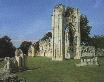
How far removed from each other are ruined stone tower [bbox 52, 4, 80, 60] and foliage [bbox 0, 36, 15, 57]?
16.0m

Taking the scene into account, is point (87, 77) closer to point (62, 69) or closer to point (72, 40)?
point (62, 69)

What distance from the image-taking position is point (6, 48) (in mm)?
73062

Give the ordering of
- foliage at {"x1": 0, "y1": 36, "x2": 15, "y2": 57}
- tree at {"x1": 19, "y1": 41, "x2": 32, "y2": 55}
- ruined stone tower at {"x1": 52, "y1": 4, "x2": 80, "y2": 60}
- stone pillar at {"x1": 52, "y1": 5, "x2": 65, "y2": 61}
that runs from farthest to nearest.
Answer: tree at {"x1": 19, "y1": 41, "x2": 32, "y2": 55} < foliage at {"x1": 0, "y1": 36, "x2": 15, "y2": 57} < ruined stone tower at {"x1": 52, "y1": 4, "x2": 80, "y2": 60} < stone pillar at {"x1": 52, "y1": 5, "x2": 65, "y2": 61}

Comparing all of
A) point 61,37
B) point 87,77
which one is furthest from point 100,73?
point 61,37

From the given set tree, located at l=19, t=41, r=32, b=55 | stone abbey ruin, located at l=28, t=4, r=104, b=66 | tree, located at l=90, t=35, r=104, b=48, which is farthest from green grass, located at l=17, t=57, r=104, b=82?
tree, located at l=19, t=41, r=32, b=55

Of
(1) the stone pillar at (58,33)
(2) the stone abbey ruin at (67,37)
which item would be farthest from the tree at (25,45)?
(1) the stone pillar at (58,33)

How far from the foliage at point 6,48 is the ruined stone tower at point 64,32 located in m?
16.0

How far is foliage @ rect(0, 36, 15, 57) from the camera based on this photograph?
70.8 metres

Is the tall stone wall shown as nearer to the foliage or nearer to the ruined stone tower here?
the foliage

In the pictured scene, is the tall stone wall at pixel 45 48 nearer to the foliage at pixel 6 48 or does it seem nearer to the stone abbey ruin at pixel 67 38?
the foliage at pixel 6 48

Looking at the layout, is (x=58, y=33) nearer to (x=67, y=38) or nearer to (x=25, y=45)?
(x=67, y=38)

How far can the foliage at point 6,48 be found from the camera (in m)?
70.8

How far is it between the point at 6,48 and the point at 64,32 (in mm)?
22367

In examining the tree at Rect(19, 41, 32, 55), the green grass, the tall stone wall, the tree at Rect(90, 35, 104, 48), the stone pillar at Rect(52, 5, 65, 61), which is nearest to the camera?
the green grass
